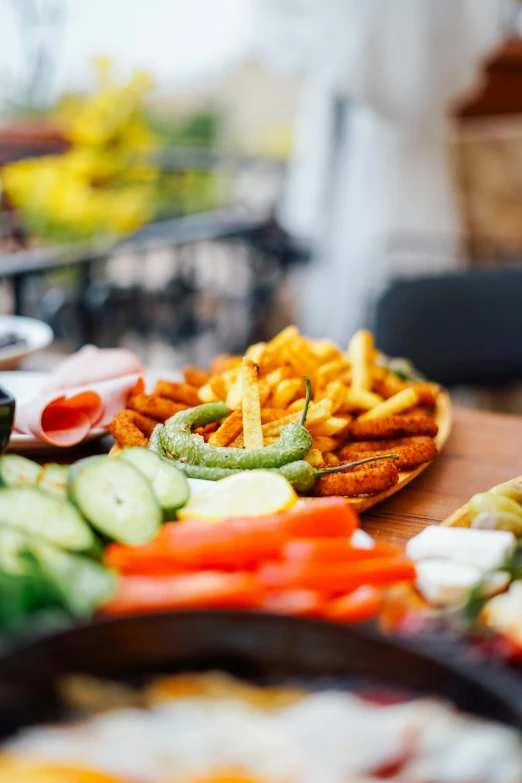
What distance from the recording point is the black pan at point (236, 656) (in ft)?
1.53

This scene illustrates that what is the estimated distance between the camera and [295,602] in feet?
2.00

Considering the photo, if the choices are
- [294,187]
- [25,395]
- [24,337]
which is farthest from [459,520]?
[294,187]

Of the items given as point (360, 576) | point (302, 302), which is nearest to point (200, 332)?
point (302, 302)

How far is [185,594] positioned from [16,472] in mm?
376

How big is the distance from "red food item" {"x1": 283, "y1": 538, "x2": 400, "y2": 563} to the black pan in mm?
159

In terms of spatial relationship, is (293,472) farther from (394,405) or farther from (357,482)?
(394,405)

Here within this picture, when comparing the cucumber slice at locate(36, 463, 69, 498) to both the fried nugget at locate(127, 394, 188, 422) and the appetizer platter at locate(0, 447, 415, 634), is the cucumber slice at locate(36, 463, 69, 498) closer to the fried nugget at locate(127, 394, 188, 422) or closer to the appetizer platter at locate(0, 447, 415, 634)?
the appetizer platter at locate(0, 447, 415, 634)

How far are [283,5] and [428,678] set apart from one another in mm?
3135

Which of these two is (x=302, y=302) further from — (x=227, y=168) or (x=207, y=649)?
(x=207, y=649)

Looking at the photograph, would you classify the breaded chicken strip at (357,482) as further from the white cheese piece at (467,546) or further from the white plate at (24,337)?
the white plate at (24,337)

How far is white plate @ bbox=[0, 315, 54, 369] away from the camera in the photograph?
149 centimetres

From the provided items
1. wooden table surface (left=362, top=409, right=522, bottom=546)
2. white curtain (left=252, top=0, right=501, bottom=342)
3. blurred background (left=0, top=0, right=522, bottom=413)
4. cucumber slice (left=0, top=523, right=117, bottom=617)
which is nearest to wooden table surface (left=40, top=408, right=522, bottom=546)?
wooden table surface (left=362, top=409, right=522, bottom=546)

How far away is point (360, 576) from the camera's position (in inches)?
26.0

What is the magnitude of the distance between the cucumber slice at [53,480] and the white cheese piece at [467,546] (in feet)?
1.32
